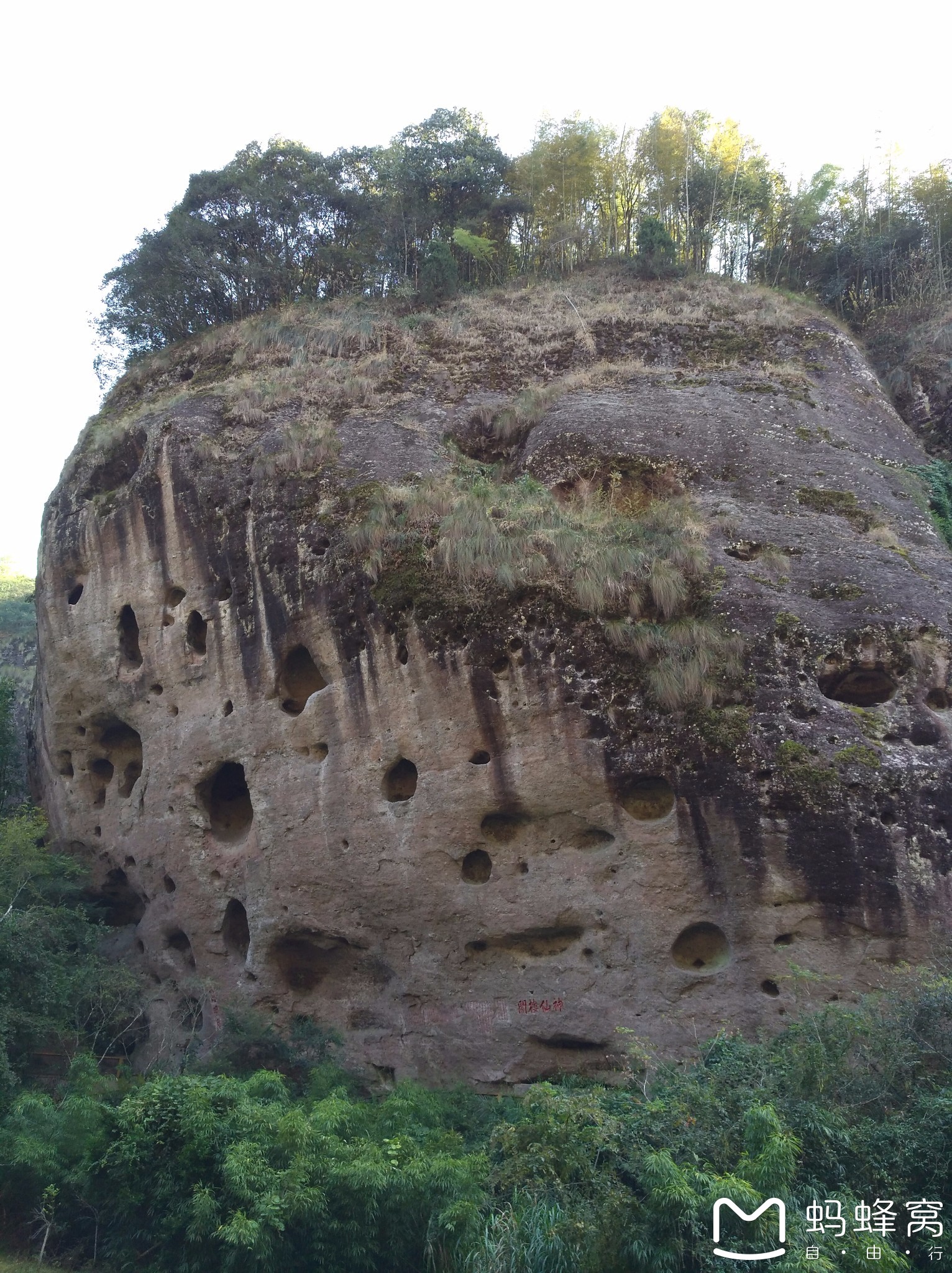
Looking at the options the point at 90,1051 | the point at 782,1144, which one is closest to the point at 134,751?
the point at 90,1051

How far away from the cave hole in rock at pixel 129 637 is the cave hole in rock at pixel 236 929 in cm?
434

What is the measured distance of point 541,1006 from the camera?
12.2 metres

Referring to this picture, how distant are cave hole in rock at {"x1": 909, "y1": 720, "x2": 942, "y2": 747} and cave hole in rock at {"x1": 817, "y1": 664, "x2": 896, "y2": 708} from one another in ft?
1.69

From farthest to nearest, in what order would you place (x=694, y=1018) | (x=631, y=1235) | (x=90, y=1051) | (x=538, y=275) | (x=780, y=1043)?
(x=538, y=275)
(x=90, y=1051)
(x=694, y=1018)
(x=780, y=1043)
(x=631, y=1235)

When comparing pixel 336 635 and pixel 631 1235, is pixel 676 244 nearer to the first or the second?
pixel 336 635

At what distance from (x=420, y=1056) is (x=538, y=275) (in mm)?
17285

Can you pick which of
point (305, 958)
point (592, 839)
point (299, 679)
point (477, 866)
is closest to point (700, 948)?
point (592, 839)

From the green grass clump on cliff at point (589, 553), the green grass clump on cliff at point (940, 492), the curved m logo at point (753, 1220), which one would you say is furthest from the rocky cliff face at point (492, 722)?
the curved m logo at point (753, 1220)

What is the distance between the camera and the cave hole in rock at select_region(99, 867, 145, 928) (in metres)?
16.3

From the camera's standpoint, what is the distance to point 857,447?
16.4 m

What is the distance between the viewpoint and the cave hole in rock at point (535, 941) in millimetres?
12344

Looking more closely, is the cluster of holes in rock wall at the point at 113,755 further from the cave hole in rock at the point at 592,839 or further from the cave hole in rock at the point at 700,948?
the cave hole in rock at the point at 700,948

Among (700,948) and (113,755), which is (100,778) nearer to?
(113,755)

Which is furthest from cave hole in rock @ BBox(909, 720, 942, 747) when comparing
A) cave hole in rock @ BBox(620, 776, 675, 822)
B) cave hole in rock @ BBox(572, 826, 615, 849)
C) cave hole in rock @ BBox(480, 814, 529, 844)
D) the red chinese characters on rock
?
the red chinese characters on rock
